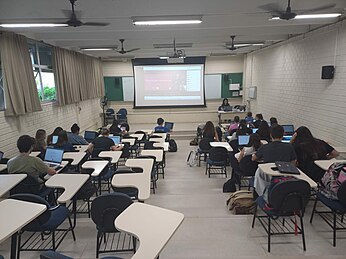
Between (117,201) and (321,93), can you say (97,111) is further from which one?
(117,201)

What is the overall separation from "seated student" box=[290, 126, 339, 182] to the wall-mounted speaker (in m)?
1.99

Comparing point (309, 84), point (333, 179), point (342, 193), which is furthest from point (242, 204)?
point (309, 84)

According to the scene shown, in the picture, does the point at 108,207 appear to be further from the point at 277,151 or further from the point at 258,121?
the point at 258,121

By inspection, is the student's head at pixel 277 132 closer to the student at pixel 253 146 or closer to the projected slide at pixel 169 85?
the student at pixel 253 146

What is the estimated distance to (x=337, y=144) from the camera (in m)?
5.36

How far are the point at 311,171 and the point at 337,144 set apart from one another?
1730 mm

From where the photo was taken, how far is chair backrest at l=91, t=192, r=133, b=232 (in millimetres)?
2635

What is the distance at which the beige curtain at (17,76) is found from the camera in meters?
5.37

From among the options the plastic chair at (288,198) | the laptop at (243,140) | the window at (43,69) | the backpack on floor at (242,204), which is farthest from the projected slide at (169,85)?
the plastic chair at (288,198)

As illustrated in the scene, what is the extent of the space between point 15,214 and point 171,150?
6.53m

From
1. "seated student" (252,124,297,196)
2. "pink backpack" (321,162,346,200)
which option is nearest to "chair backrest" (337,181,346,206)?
"pink backpack" (321,162,346,200)

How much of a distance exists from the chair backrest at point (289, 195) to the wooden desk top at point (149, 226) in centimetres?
137

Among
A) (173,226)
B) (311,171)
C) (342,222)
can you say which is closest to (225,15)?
(311,171)

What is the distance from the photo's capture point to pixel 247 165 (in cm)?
440
